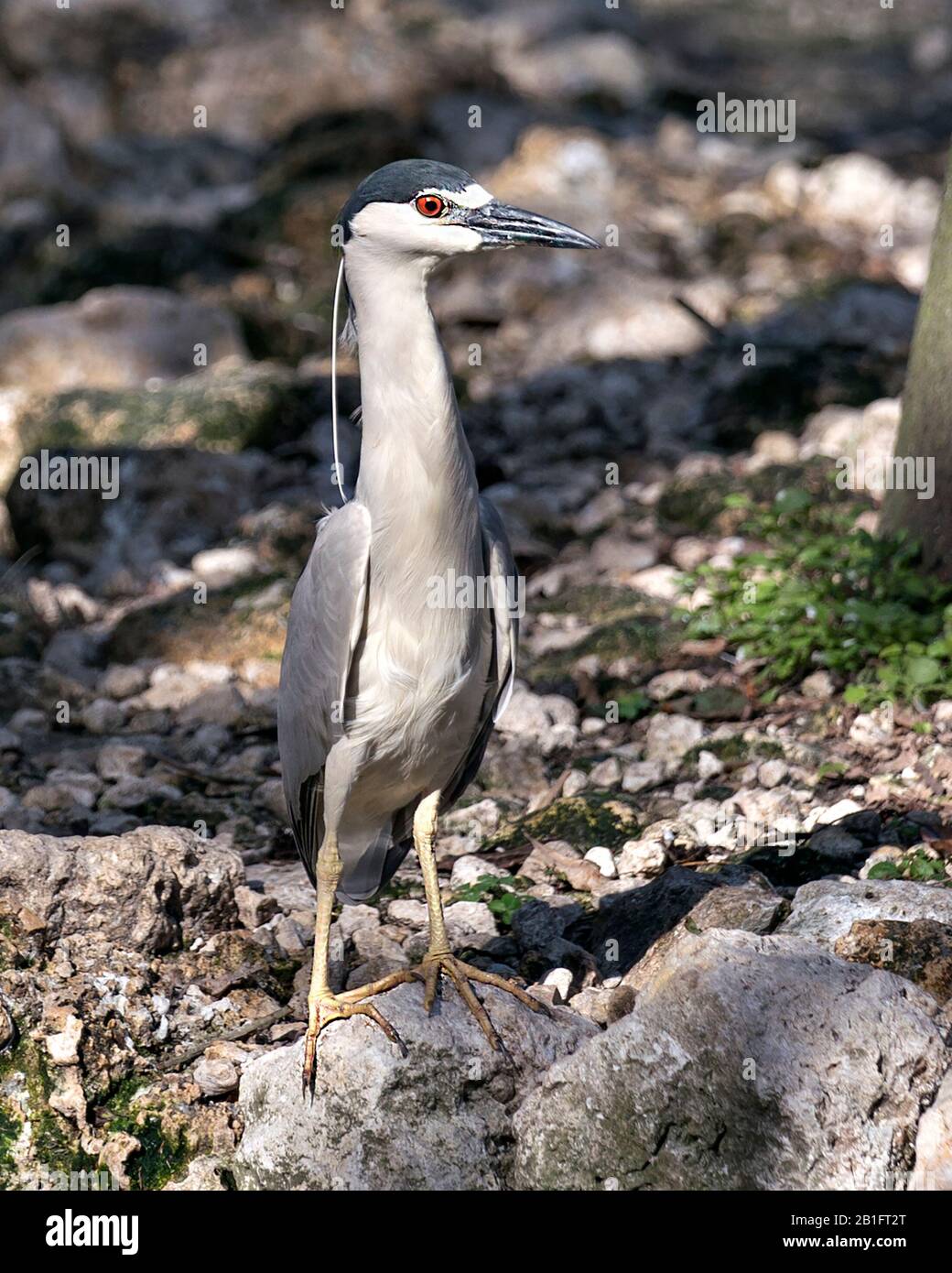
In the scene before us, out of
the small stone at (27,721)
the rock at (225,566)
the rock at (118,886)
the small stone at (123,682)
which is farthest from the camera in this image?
the rock at (225,566)

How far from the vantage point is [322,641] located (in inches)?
155

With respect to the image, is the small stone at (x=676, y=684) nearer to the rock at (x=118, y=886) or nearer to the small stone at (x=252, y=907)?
the small stone at (x=252, y=907)

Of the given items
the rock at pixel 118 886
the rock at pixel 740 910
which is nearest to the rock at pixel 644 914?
the rock at pixel 740 910

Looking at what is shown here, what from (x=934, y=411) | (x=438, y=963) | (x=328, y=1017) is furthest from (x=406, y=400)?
(x=934, y=411)

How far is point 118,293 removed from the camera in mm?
9914

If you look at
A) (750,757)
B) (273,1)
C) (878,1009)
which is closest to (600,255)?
(750,757)

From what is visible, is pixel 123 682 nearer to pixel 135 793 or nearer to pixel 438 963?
pixel 135 793

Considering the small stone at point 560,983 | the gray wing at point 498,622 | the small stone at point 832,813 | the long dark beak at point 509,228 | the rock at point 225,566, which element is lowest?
the small stone at point 560,983

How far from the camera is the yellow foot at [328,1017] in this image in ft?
11.4

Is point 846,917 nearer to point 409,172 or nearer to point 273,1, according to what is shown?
point 409,172

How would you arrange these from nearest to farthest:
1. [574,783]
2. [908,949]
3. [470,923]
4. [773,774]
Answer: [908,949]
[470,923]
[773,774]
[574,783]

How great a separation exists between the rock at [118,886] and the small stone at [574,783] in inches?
59.6

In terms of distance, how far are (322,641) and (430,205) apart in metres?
1.14

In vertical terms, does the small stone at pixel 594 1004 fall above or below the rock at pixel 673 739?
below
